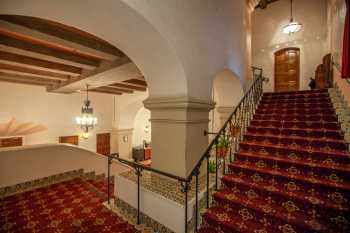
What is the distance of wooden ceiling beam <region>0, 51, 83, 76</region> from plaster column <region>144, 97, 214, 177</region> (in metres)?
2.70

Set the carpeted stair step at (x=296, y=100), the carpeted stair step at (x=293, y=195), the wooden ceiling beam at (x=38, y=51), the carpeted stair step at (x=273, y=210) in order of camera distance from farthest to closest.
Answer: the carpeted stair step at (x=296, y=100) → the wooden ceiling beam at (x=38, y=51) → the carpeted stair step at (x=293, y=195) → the carpeted stair step at (x=273, y=210)

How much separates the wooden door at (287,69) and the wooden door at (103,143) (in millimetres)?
9251

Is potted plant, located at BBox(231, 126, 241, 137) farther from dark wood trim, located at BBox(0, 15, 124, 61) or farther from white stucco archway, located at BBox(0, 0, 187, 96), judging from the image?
dark wood trim, located at BBox(0, 15, 124, 61)

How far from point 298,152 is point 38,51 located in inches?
206

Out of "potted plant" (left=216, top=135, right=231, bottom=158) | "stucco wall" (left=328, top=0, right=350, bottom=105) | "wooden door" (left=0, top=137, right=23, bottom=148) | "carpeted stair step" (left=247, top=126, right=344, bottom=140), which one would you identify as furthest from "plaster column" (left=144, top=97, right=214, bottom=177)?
"wooden door" (left=0, top=137, right=23, bottom=148)

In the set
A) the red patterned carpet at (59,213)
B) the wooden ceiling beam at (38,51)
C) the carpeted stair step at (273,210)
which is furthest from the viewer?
the wooden ceiling beam at (38,51)

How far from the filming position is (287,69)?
873cm

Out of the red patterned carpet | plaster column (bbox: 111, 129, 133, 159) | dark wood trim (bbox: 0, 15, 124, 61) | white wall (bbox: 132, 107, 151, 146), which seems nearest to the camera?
dark wood trim (bbox: 0, 15, 124, 61)

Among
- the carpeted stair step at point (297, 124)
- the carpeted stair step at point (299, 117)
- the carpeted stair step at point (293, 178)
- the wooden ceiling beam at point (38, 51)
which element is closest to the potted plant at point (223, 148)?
the carpeted stair step at point (293, 178)

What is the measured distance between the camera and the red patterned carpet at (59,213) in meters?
2.89

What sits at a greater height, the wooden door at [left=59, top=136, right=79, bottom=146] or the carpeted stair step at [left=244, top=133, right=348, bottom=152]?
the carpeted stair step at [left=244, top=133, right=348, bottom=152]

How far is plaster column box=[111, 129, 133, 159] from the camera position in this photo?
396 inches

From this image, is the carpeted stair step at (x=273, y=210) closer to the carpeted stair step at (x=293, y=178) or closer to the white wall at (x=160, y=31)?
the carpeted stair step at (x=293, y=178)

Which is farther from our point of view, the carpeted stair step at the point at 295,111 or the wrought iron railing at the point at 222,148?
the carpeted stair step at the point at 295,111
